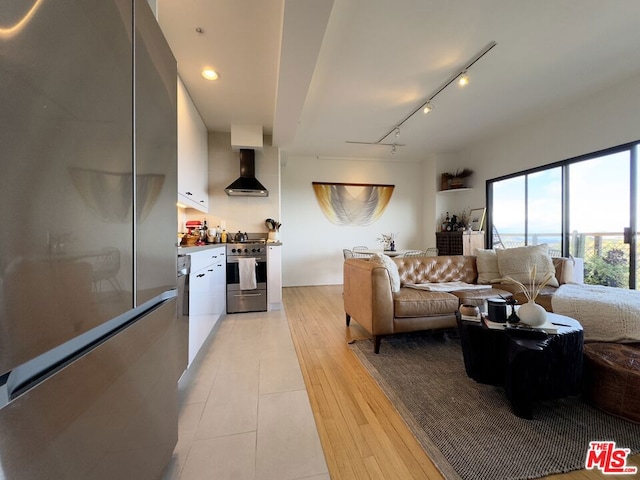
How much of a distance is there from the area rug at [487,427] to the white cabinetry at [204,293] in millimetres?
1435

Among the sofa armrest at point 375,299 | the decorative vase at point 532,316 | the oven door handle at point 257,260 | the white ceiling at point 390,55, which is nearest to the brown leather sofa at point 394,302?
the sofa armrest at point 375,299

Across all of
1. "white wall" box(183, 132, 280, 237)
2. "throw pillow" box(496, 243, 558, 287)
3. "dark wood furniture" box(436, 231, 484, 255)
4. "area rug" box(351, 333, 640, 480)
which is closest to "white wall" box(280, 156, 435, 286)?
"dark wood furniture" box(436, 231, 484, 255)

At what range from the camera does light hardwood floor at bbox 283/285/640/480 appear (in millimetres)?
1142

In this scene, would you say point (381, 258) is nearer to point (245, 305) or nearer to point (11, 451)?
point (245, 305)

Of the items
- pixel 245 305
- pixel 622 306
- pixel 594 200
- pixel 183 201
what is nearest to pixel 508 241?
pixel 594 200

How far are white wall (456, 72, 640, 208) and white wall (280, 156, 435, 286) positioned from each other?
109cm

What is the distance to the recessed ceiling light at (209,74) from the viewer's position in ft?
8.22

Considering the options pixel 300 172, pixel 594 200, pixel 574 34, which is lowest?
pixel 594 200

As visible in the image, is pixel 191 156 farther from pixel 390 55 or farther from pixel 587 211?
pixel 587 211

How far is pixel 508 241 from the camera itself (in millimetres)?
4559

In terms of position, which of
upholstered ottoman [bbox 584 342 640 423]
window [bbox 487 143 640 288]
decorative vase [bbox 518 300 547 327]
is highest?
window [bbox 487 143 640 288]

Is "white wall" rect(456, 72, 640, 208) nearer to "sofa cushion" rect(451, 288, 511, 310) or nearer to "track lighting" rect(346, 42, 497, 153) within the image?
"track lighting" rect(346, 42, 497, 153)

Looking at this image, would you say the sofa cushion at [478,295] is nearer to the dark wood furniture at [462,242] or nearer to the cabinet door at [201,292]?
the dark wood furniture at [462,242]

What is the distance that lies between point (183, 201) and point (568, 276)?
4608mm
